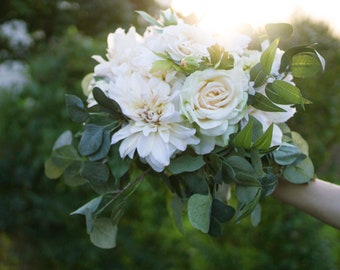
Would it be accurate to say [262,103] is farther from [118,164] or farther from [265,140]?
[118,164]

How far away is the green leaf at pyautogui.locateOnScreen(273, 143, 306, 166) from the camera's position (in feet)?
3.84

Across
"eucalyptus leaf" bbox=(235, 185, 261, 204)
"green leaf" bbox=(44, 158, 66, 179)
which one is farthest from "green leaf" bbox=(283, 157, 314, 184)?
"green leaf" bbox=(44, 158, 66, 179)

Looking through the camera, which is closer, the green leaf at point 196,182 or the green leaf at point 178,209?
the green leaf at point 196,182

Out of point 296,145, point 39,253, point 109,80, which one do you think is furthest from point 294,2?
point 39,253

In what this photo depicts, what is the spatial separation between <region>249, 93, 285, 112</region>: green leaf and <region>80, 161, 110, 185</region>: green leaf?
0.41 meters

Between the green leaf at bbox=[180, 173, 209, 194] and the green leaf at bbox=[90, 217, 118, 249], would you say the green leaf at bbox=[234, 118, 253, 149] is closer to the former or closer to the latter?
the green leaf at bbox=[180, 173, 209, 194]

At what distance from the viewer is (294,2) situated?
2602 millimetres

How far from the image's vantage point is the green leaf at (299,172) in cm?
123

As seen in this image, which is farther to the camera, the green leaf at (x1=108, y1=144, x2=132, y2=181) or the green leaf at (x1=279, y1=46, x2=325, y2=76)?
the green leaf at (x1=108, y1=144, x2=132, y2=181)

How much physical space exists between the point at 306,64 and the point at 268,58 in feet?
0.35

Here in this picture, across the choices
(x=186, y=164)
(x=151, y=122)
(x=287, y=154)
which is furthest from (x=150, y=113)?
(x=287, y=154)

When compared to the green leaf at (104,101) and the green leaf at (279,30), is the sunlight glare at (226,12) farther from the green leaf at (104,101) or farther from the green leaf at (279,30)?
the green leaf at (104,101)

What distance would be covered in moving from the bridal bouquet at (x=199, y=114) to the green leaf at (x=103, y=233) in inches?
0.6

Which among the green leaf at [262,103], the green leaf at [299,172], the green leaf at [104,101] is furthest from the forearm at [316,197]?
the green leaf at [104,101]
